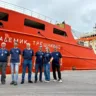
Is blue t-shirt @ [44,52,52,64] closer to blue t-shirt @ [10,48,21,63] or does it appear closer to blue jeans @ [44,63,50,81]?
blue jeans @ [44,63,50,81]

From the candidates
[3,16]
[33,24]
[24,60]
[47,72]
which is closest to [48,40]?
[33,24]

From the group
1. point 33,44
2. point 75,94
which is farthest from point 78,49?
point 75,94

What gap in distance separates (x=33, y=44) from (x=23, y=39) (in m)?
0.82

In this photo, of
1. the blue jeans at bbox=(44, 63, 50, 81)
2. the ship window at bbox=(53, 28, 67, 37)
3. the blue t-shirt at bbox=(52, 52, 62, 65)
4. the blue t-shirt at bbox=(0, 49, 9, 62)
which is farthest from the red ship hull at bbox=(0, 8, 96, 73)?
the blue t-shirt at bbox=(0, 49, 9, 62)

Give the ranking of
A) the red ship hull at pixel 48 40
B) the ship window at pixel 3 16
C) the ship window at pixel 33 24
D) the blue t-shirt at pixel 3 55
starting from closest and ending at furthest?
the blue t-shirt at pixel 3 55 < the red ship hull at pixel 48 40 < the ship window at pixel 3 16 < the ship window at pixel 33 24

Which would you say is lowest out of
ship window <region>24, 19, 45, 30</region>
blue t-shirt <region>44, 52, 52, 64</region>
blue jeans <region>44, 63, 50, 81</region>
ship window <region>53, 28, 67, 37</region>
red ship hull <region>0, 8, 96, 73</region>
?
blue jeans <region>44, 63, 50, 81</region>

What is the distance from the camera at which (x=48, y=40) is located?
45.1ft

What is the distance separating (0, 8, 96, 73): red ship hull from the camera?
452 inches

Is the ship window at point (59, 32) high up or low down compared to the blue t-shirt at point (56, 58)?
up

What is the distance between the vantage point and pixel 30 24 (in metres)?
13.4

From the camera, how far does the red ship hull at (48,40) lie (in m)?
11.5

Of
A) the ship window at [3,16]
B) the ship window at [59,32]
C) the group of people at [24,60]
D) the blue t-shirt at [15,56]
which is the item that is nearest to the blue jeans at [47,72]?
the group of people at [24,60]

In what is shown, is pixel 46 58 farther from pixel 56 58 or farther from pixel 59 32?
pixel 59 32

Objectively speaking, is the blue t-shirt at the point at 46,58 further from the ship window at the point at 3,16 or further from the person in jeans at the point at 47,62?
the ship window at the point at 3,16
